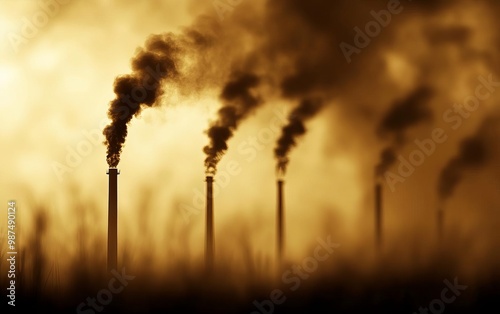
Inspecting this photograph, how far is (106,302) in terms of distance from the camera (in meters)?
21.3

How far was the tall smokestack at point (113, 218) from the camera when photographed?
926 inches

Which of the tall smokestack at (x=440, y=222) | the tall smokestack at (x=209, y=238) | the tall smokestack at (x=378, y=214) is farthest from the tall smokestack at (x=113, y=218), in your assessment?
the tall smokestack at (x=440, y=222)

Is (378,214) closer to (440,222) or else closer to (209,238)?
(440,222)

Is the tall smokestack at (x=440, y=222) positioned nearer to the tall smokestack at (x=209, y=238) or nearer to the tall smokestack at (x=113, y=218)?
the tall smokestack at (x=209, y=238)

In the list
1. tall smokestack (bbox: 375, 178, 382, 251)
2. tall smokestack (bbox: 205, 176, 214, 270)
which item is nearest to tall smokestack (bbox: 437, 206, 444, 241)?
tall smokestack (bbox: 375, 178, 382, 251)

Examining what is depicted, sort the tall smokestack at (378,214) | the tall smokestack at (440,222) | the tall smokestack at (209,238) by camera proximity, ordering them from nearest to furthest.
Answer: the tall smokestack at (209,238)
the tall smokestack at (378,214)
the tall smokestack at (440,222)

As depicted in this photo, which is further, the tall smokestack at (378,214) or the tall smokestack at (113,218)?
the tall smokestack at (378,214)

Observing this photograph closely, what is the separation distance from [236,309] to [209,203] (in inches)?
317

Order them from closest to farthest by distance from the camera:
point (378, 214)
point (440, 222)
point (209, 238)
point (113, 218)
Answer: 1. point (113, 218)
2. point (209, 238)
3. point (378, 214)
4. point (440, 222)

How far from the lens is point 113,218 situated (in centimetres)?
2394

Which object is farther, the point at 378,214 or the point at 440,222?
the point at 440,222

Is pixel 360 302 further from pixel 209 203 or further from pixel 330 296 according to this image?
pixel 209 203

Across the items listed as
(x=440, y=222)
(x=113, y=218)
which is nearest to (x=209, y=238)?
(x=113, y=218)

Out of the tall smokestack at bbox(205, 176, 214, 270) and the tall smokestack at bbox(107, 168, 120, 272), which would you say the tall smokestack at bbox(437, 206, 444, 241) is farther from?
the tall smokestack at bbox(107, 168, 120, 272)
